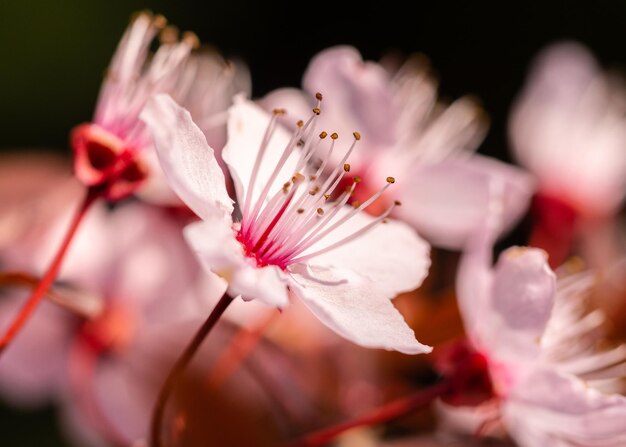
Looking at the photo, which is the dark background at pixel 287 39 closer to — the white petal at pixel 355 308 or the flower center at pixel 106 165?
the flower center at pixel 106 165

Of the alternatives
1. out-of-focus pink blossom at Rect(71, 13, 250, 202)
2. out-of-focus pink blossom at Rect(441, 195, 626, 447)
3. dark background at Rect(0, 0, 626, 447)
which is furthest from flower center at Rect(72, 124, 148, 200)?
dark background at Rect(0, 0, 626, 447)

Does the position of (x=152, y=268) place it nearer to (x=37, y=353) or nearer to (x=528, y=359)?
(x=37, y=353)

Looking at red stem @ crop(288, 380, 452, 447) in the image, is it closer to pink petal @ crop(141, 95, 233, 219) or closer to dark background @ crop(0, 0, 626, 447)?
pink petal @ crop(141, 95, 233, 219)

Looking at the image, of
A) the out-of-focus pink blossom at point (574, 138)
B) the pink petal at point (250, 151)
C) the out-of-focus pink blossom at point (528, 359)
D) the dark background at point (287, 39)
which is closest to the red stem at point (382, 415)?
the out-of-focus pink blossom at point (528, 359)

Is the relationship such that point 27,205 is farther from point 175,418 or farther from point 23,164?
point 175,418

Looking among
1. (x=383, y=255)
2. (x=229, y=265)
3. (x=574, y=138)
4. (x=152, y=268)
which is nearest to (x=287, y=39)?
(x=574, y=138)

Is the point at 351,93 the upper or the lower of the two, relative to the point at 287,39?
upper
